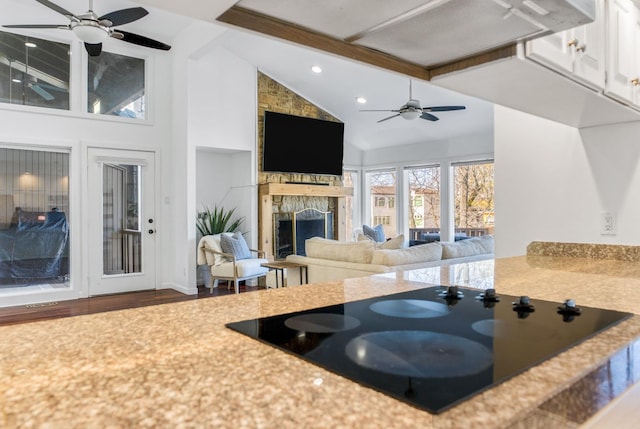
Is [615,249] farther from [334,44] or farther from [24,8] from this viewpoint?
[24,8]

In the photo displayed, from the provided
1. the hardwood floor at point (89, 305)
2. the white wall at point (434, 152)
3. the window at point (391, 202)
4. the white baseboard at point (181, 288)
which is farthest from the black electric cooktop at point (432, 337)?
the window at point (391, 202)

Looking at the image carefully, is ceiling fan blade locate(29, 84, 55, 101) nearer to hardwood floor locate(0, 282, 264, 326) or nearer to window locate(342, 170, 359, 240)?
hardwood floor locate(0, 282, 264, 326)

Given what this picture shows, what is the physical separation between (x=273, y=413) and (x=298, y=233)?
22.7 feet

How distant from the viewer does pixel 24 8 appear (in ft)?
17.0

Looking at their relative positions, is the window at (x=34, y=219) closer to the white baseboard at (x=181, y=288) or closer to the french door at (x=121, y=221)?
the french door at (x=121, y=221)

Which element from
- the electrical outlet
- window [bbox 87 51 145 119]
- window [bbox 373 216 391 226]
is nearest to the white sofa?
the electrical outlet

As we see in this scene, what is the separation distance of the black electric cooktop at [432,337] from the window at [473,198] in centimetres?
680

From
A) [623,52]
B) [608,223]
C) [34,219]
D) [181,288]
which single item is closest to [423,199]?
[181,288]

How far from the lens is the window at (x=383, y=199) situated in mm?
8922

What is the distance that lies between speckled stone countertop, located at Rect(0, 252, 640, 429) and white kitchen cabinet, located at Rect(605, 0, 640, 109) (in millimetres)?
1042

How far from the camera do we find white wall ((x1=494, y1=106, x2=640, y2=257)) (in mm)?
2146

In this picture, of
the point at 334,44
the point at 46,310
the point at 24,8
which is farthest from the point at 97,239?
the point at 334,44

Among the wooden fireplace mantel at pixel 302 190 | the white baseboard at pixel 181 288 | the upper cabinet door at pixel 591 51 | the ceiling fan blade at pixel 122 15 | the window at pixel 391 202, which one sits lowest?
the white baseboard at pixel 181 288

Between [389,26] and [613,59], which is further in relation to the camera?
[613,59]
